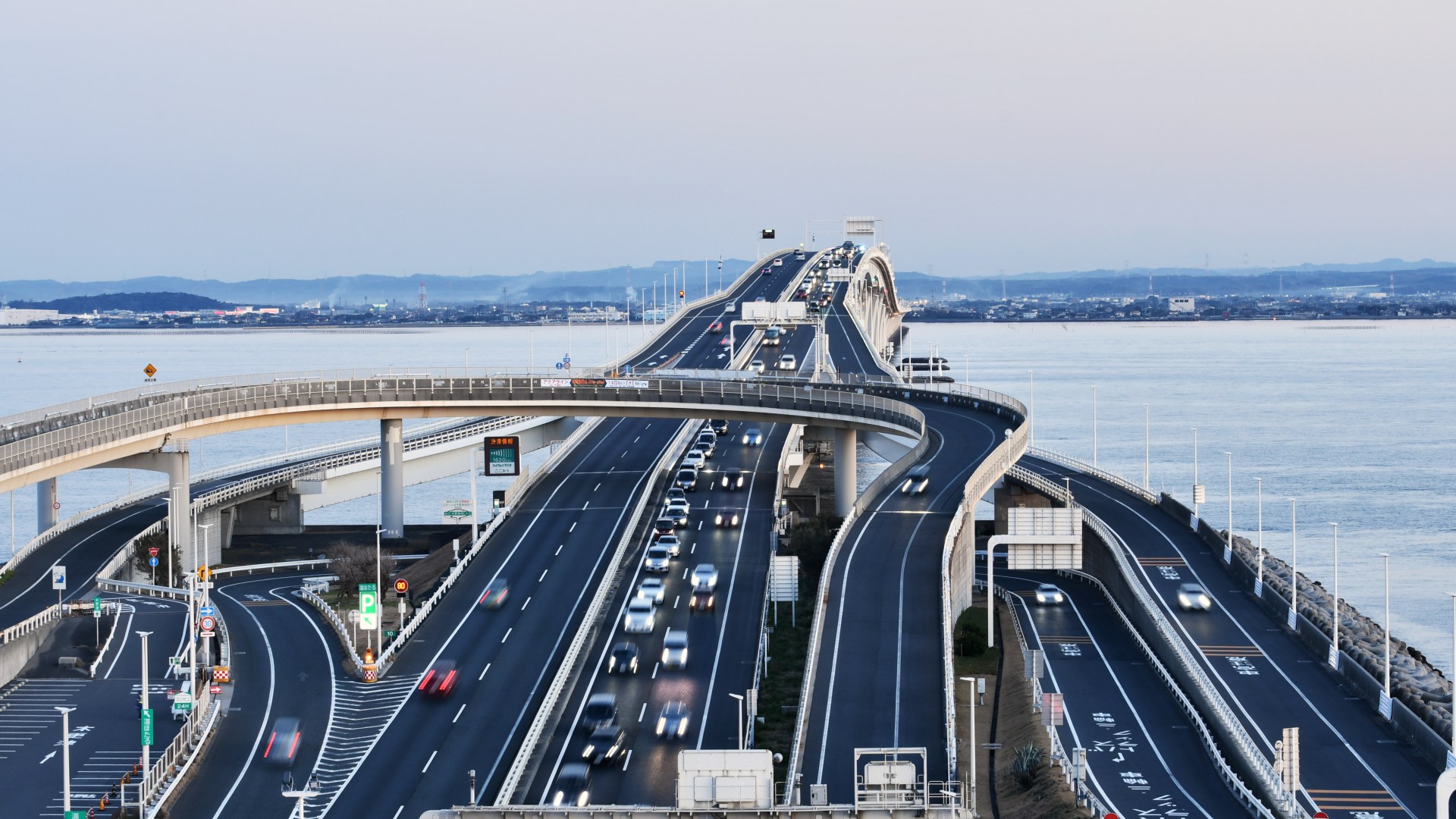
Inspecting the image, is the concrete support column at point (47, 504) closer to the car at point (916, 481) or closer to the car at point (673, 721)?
the car at point (916, 481)

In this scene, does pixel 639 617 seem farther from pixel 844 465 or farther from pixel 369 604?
pixel 844 465

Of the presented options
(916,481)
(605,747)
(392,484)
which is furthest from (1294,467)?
(605,747)

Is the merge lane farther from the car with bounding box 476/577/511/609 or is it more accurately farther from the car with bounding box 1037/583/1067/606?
the car with bounding box 476/577/511/609

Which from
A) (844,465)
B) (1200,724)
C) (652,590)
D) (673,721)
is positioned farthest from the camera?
(844,465)

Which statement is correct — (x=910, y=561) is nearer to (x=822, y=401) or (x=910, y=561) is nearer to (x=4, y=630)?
(x=822, y=401)

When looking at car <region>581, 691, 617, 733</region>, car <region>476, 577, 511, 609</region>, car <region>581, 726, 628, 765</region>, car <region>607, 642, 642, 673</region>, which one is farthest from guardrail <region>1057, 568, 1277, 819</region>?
car <region>476, 577, 511, 609</region>

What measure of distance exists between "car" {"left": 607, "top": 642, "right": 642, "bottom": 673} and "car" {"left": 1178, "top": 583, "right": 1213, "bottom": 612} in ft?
76.6

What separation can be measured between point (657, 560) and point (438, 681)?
18.4 metres

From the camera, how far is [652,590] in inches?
2490

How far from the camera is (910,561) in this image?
6200cm

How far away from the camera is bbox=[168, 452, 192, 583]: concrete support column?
73.2 m

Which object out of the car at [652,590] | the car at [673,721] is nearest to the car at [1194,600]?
the car at [652,590]

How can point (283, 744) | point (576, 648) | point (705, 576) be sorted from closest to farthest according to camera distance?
point (283, 744)
point (576, 648)
point (705, 576)

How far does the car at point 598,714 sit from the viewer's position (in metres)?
47.8
